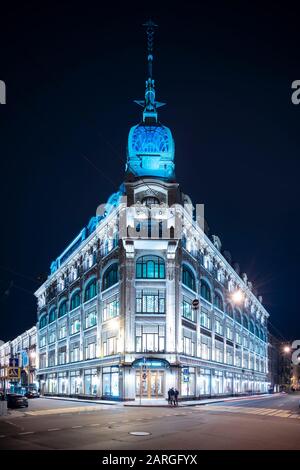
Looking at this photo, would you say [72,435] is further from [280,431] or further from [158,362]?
[158,362]

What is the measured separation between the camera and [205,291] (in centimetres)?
7125

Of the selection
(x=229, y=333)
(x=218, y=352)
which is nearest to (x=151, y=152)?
(x=218, y=352)

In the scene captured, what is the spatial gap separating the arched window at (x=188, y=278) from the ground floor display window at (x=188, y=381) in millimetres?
9664

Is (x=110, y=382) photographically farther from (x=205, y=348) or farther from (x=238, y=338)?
(x=238, y=338)

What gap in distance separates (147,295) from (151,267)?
3.10m

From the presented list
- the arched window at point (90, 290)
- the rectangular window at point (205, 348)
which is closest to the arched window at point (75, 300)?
the arched window at point (90, 290)

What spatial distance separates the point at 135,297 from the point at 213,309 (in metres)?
20.5

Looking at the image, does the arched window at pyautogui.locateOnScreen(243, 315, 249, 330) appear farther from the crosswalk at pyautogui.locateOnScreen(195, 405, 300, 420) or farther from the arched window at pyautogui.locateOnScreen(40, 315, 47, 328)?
the crosswalk at pyautogui.locateOnScreen(195, 405, 300, 420)

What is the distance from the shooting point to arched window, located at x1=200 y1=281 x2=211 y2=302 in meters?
69.8

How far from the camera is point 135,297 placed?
5631 cm

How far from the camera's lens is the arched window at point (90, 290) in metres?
68.9

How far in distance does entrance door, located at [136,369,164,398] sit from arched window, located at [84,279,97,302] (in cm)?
1701

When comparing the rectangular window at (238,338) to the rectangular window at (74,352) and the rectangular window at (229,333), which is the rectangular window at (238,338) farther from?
the rectangular window at (74,352)
